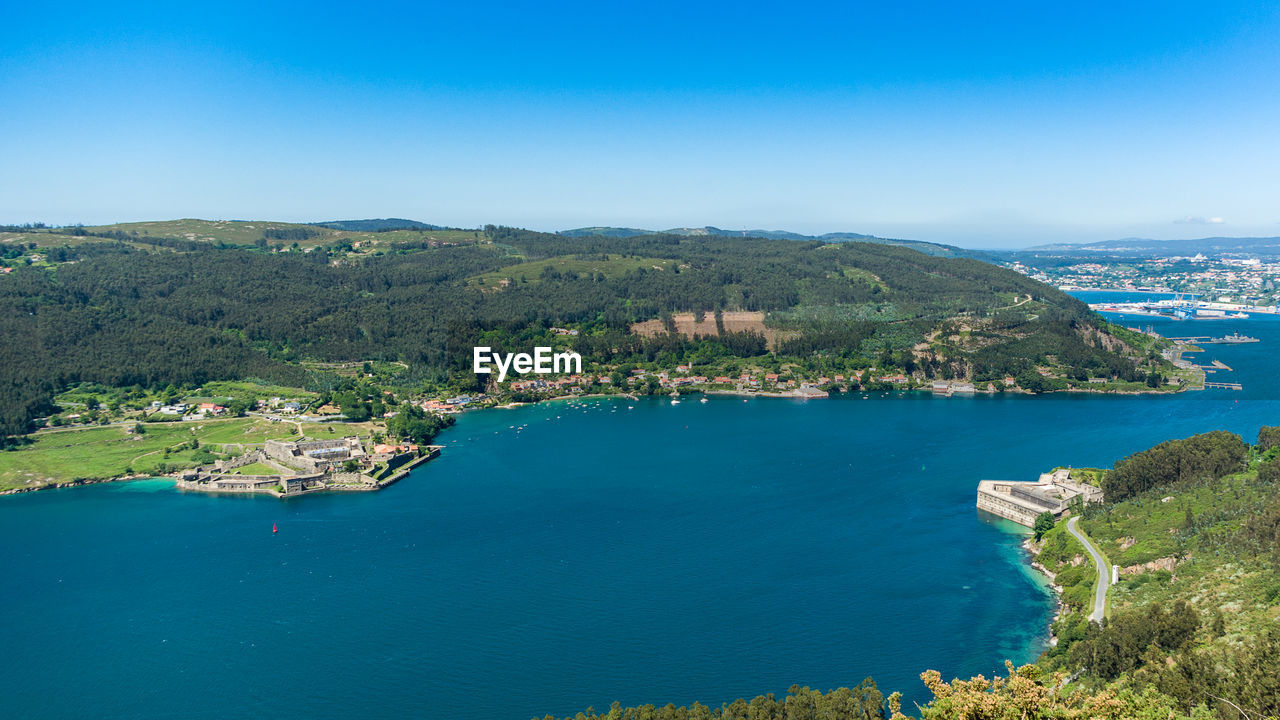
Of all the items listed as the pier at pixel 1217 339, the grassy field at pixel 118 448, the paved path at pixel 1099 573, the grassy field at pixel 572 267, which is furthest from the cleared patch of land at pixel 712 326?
the paved path at pixel 1099 573

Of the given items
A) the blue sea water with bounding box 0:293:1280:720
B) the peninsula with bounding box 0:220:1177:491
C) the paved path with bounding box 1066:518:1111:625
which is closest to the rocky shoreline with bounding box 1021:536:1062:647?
the blue sea water with bounding box 0:293:1280:720

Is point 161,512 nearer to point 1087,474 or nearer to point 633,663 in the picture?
point 633,663

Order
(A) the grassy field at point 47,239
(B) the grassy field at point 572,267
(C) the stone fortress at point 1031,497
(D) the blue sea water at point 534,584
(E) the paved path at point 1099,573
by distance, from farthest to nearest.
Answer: (B) the grassy field at point 572,267, (A) the grassy field at point 47,239, (C) the stone fortress at point 1031,497, (E) the paved path at point 1099,573, (D) the blue sea water at point 534,584

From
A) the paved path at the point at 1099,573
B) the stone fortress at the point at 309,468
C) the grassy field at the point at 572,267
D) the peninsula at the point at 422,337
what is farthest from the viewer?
Answer: the grassy field at the point at 572,267

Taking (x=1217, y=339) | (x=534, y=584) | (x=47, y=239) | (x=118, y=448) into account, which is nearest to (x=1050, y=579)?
(x=534, y=584)

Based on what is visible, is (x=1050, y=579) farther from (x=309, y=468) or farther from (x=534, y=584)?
(x=309, y=468)

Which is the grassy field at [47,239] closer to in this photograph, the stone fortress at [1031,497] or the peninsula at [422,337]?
the peninsula at [422,337]
